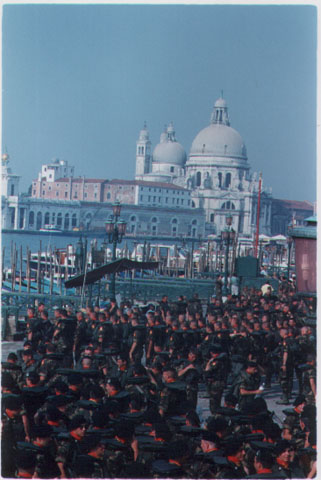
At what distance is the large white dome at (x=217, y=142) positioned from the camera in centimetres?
9912

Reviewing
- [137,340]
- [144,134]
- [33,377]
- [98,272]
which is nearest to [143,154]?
[144,134]

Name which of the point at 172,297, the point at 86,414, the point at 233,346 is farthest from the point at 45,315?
the point at 172,297

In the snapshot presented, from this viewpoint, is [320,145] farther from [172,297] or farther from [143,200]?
[143,200]

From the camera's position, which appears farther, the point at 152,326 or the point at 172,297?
the point at 172,297

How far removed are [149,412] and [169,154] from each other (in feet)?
324

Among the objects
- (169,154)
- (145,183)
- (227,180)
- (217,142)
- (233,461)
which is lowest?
Result: (233,461)

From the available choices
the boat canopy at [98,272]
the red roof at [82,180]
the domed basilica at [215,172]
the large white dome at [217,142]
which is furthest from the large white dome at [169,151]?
the boat canopy at [98,272]

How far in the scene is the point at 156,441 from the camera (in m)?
4.97

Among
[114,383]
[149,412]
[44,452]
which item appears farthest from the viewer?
[114,383]

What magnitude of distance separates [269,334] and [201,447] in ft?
13.1

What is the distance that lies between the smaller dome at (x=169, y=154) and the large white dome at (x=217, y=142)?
3.26 meters

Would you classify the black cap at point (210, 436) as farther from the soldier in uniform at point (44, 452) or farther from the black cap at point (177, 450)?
the soldier in uniform at point (44, 452)

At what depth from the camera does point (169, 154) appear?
340 ft

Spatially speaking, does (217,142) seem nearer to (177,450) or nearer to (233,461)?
(233,461)
